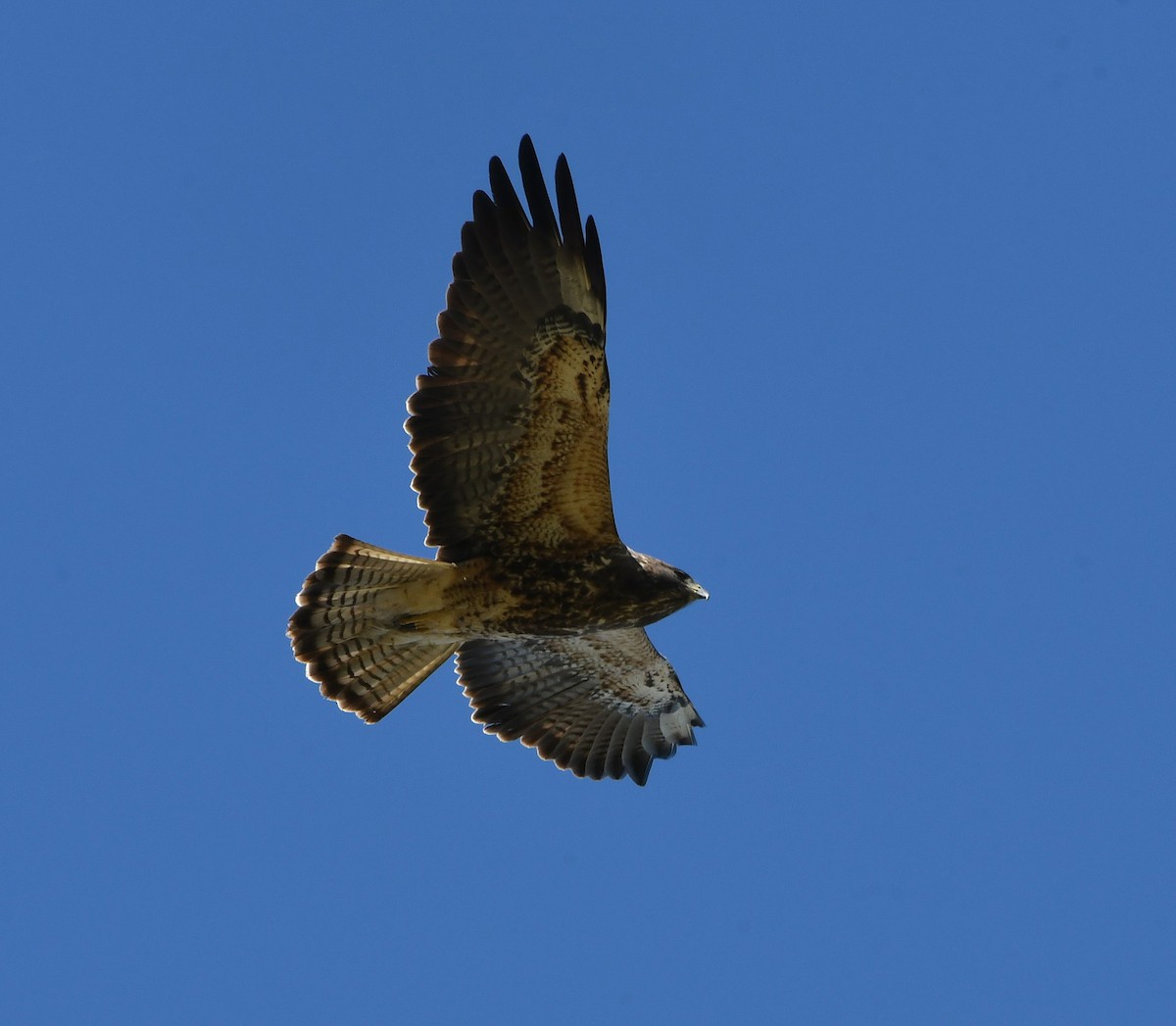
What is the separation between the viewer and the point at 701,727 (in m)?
12.5

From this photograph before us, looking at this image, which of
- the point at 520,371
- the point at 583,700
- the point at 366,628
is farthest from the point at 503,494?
the point at 583,700

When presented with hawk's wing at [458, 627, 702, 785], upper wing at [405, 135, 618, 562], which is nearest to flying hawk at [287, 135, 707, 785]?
upper wing at [405, 135, 618, 562]

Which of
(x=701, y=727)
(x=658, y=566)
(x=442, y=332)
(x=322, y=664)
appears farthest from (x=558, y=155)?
(x=701, y=727)

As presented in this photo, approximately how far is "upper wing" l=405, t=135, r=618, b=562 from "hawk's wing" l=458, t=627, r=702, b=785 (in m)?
2.09

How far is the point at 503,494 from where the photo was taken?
1024 centimetres

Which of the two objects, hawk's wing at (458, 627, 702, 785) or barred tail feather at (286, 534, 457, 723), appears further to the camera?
hawk's wing at (458, 627, 702, 785)

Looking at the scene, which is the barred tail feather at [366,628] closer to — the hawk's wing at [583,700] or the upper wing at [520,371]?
the upper wing at [520,371]

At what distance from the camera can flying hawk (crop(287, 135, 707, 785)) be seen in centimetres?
973

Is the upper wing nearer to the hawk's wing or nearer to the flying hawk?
the flying hawk

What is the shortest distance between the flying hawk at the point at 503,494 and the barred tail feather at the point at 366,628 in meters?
0.01

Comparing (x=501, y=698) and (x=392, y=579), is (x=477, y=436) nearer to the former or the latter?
(x=392, y=579)

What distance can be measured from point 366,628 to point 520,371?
2288 millimetres

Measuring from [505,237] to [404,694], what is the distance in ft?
11.8

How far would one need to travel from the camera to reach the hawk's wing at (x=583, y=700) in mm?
12078
